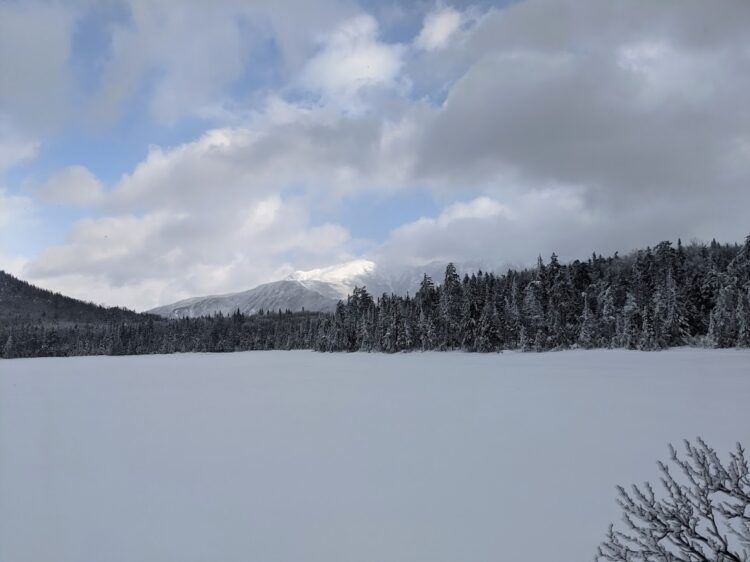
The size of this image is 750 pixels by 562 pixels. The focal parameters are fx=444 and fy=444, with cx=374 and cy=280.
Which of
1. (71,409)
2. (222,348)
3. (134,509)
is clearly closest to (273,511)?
(134,509)

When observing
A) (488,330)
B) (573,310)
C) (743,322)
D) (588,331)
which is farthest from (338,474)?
(573,310)

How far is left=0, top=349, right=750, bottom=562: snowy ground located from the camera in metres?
→ 7.27

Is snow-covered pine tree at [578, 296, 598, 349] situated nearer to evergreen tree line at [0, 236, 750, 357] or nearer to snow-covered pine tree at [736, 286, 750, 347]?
evergreen tree line at [0, 236, 750, 357]

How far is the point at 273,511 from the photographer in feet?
27.3

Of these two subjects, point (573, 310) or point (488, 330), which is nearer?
point (488, 330)

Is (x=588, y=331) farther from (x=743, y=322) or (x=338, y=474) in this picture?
(x=338, y=474)

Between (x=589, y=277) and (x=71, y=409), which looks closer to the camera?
(x=71, y=409)

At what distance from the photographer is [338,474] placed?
33.6 feet

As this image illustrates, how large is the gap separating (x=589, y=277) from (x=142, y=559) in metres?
86.6

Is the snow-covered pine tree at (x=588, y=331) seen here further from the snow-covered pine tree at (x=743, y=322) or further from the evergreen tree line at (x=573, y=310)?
the snow-covered pine tree at (x=743, y=322)

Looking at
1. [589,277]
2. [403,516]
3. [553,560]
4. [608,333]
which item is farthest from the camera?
[589,277]

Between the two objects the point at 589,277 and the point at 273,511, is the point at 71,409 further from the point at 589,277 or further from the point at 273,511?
the point at 589,277

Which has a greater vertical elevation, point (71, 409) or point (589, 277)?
point (589, 277)

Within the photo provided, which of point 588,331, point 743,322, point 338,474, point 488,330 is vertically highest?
point 743,322
